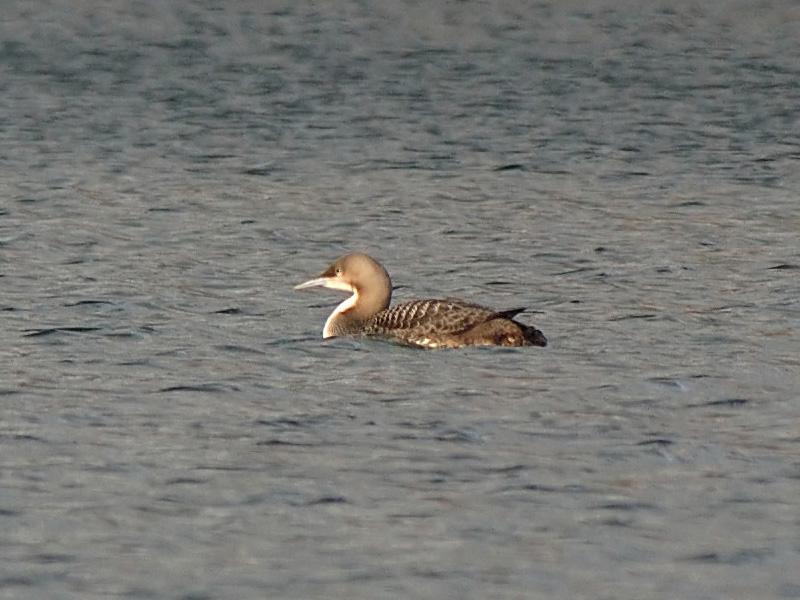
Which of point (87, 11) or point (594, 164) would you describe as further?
point (87, 11)

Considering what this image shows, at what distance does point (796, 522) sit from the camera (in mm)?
9523

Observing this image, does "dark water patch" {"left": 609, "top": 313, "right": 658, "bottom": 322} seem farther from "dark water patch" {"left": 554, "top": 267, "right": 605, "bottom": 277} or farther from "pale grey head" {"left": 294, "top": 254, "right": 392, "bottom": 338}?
"dark water patch" {"left": 554, "top": 267, "right": 605, "bottom": 277}

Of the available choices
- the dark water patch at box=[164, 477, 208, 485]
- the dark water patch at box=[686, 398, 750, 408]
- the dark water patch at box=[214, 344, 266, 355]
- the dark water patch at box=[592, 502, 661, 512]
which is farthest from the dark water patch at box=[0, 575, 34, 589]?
the dark water patch at box=[214, 344, 266, 355]

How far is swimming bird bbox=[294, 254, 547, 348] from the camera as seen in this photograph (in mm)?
13359

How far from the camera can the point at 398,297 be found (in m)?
15.9

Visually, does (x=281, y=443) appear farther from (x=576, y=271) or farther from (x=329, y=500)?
(x=576, y=271)

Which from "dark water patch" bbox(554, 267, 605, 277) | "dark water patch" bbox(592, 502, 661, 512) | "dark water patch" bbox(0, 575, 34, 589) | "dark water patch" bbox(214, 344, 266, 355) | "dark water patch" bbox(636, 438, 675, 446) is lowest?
"dark water patch" bbox(554, 267, 605, 277)

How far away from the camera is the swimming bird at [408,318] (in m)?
13.4

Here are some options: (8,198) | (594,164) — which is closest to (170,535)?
(8,198)

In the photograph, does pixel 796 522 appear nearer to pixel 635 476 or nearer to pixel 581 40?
pixel 635 476

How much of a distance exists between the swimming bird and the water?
17 centimetres

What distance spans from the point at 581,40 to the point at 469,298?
1693 cm

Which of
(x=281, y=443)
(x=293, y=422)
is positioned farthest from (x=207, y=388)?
(x=281, y=443)

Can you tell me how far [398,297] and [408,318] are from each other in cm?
214
